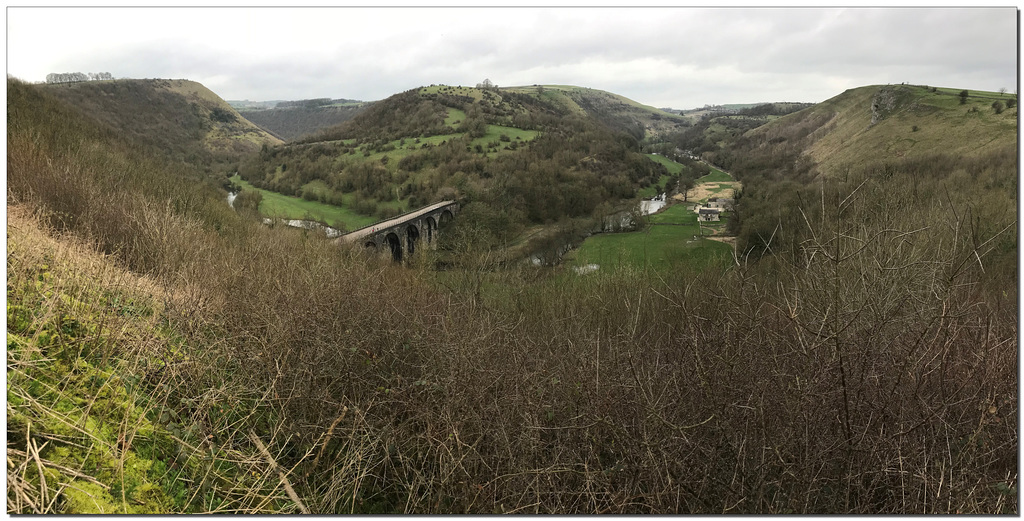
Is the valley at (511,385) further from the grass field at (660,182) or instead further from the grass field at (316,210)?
the grass field at (660,182)

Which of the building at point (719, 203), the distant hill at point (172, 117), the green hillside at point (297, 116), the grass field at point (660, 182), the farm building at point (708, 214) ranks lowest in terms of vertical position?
the farm building at point (708, 214)

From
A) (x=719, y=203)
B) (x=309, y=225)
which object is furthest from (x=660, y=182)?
(x=309, y=225)

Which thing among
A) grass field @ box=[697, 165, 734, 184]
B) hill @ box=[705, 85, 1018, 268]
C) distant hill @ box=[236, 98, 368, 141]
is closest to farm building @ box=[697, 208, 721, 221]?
hill @ box=[705, 85, 1018, 268]

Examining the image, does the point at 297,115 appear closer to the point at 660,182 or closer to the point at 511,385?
the point at 660,182

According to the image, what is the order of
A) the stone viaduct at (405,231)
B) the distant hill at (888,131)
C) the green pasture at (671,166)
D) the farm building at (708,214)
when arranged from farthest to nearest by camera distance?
1. the green pasture at (671,166)
2. the farm building at (708,214)
3. the stone viaduct at (405,231)
4. the distant hill at (888,131)

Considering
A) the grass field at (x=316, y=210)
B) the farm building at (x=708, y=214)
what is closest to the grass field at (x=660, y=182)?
the farm building at (x=708, y=214)

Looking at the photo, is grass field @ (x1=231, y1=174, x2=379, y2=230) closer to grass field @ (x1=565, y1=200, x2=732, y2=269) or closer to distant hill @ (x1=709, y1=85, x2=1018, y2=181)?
grass field @ (x1=565, y1=200, x2=732, y2=269)

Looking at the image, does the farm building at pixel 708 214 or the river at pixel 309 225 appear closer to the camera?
the river at pixel 309 225
